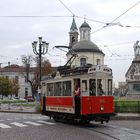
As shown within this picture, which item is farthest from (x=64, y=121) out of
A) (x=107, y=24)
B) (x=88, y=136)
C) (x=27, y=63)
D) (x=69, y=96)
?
(x=27, y=63)

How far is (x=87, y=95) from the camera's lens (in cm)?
2391

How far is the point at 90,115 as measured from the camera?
23.6 meters

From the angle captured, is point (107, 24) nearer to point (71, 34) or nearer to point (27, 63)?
point (27, 63)

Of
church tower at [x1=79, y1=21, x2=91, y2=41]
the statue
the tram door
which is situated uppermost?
church tower at [x1=79, y1=21, x2=91, y2=41]

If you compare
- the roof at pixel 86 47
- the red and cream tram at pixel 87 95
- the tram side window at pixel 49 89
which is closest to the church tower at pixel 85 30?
the roof at pixel 86 47

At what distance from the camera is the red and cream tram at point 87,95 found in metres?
23.8

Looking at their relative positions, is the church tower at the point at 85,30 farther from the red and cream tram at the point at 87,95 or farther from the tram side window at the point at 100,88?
the tram side window at the point at 100,88

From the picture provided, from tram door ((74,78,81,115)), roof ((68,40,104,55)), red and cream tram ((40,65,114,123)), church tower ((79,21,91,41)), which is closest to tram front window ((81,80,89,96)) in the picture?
red and cream tram ((40,65,114,123))

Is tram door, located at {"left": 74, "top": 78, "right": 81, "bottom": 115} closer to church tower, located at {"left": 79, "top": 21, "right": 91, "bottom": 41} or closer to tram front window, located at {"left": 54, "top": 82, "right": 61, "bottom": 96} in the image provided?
tram front window, located at {"left": 54, "top": 82, "right": 61, "bottom": 96}

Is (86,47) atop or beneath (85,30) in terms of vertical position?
beneath

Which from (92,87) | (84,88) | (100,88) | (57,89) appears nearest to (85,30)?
(57,89)

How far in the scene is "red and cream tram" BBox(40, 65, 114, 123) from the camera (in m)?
23.8

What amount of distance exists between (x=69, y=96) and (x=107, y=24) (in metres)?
6.06

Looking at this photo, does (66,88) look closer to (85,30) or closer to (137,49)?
(137,49)
